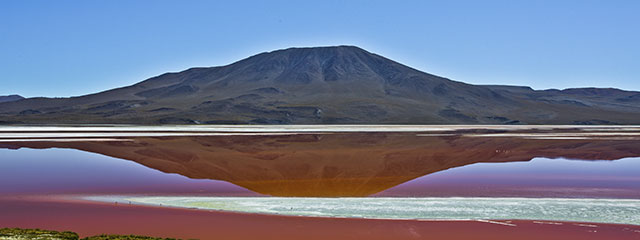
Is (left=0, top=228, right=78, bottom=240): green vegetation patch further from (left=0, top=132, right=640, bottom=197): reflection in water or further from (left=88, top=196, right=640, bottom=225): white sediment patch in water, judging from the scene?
(left=0, top=132, right=640, bottom=197): reflection in water

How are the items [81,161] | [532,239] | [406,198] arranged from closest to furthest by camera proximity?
[532,239]
[406,198]
[81,161]

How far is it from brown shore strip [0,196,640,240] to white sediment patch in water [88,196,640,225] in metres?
0.50

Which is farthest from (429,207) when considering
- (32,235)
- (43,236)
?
(32,235)

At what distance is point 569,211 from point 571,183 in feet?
17.4

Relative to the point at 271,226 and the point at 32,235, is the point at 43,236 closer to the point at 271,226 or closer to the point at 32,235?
the point at 32,235

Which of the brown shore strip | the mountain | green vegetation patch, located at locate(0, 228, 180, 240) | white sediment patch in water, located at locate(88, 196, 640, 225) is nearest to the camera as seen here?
green vegetation patch, located at locate(0, 228, 180, 240)

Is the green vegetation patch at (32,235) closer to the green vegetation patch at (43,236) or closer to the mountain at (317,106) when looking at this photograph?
the green vegetation patch at (43,236)

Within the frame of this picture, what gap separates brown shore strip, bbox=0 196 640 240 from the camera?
9.93 metres

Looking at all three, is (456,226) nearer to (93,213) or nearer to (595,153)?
(93,213)

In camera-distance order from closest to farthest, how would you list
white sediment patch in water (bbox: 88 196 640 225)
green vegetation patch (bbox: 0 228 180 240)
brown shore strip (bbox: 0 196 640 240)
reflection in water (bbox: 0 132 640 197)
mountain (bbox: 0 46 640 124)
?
green vegetation patch (bbox: 0 228 180 240), brown shore strip (bbox: 0 196 640 240), white sediment patch in water (bbox: 88 196 640 225), reflection in water (bbox: 0 132 640 197), mountain (bbox: 0 46 640 124)

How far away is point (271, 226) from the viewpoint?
10.6 metres

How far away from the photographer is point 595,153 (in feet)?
94.8

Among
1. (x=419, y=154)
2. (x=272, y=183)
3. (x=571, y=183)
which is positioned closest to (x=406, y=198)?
(x=272, y=183)

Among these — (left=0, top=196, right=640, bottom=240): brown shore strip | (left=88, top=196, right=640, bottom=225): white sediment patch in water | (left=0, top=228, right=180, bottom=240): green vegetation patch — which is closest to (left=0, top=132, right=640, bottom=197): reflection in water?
(left=88, top=196, right=640, bottom=225): white sediment patch in water
